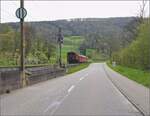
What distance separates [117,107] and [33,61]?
73.8 meters

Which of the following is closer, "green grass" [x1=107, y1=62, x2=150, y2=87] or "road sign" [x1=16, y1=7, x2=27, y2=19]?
"road sign" [x1=16, y1=7, x2=27, y2=19]

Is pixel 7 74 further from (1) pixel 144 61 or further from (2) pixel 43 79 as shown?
(1) pixel 144 61

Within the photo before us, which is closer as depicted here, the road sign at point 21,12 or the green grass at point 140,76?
the road sign at point 21,12

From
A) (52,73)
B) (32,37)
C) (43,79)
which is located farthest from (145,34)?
(32,37)

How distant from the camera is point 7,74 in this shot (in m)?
23.7

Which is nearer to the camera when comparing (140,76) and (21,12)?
(21,12)

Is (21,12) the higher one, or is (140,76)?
(21,12)

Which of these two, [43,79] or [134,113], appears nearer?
[134,113]

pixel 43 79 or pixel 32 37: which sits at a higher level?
pixel 32 37

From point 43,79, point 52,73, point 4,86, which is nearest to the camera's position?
point 4,86

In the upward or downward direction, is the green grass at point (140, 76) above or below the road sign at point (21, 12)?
below

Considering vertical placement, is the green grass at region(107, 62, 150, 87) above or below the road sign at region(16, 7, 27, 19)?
below

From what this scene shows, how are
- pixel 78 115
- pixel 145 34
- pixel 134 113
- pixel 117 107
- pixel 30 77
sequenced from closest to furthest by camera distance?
pixel 78 115
pixel 134 113
pixel 117 107
pixel 30 77
pixel 145 34

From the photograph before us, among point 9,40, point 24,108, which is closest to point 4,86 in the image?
point 24,108
